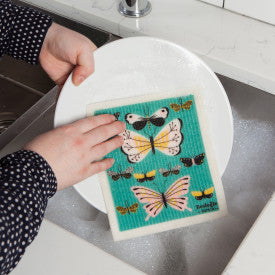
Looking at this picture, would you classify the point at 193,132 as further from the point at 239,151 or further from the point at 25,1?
the point at 25,1

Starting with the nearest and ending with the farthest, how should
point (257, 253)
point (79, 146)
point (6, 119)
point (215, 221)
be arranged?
point (257, 253) → point (79, 146) → point (215, 221) → point (6, 119)

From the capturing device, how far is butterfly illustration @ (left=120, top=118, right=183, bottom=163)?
73cm

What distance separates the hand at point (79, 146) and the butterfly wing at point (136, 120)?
0.02 meters

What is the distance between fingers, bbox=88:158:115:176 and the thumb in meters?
0.13

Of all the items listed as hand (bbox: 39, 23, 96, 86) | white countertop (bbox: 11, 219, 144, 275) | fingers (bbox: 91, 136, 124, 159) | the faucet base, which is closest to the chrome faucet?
the faucet base

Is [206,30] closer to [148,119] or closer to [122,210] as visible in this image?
[148,119]

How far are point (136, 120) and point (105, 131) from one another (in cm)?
6

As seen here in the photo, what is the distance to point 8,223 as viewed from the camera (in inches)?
22.0

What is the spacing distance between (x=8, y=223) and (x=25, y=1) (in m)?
0.60

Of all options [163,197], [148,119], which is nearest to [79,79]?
[148,119]

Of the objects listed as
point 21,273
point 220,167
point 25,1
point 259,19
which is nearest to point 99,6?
point 25,1

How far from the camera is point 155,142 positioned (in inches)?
28.8

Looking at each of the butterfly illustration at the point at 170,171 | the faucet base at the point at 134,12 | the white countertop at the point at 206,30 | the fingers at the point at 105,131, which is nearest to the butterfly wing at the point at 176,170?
the butterfly illustration at the point at 170,171

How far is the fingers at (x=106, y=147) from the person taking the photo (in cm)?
70
